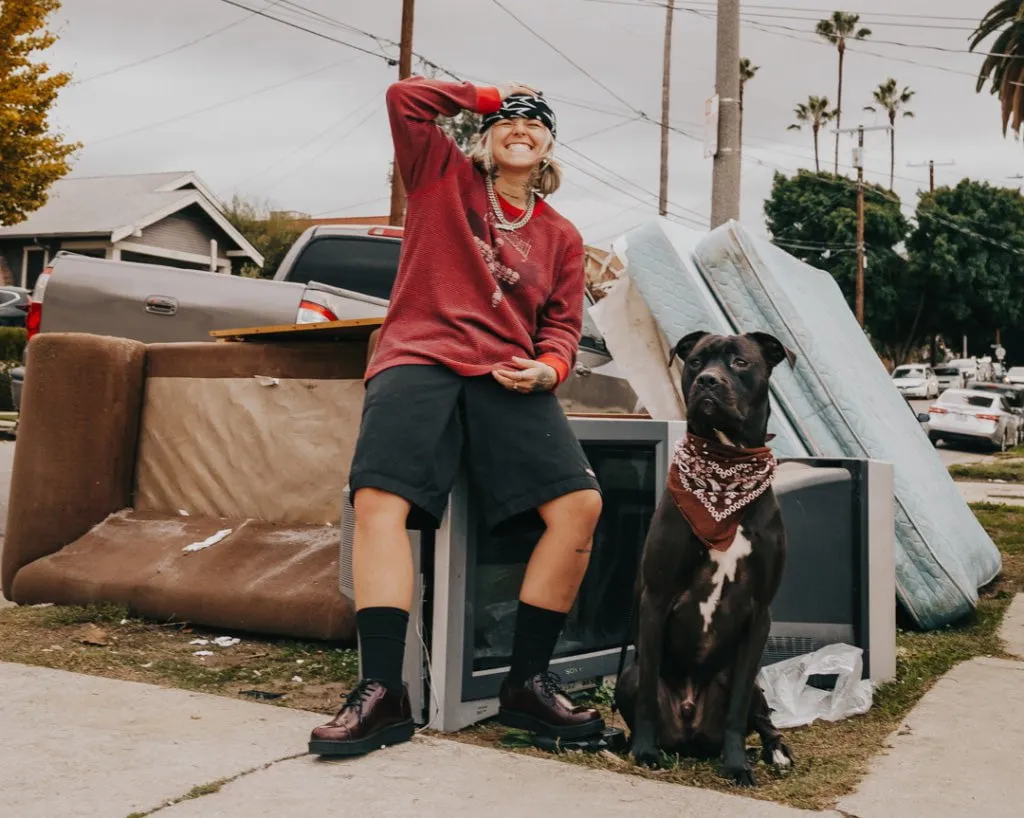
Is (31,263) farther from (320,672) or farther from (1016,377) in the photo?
(1016,377)

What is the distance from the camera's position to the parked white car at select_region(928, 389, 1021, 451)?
81.0ft

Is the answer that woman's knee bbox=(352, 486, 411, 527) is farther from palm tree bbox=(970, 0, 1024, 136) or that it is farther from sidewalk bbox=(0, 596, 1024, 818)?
palm tree bbox=(970, 0, 1024, 136)

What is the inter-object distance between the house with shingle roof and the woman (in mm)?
27729

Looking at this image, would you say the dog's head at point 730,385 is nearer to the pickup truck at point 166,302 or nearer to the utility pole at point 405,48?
the pickup truck at point 166,302

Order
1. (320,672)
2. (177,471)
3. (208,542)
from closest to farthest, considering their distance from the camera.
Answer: (320,672), (208,542), (177,471)

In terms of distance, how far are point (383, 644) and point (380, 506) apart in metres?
0.37

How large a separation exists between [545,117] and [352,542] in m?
1.41

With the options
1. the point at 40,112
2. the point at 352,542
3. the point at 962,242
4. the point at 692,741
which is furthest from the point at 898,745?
the point at 962,242

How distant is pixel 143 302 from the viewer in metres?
7.43

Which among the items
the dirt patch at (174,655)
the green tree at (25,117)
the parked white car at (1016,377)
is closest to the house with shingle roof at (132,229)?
the green tree at (25,117)

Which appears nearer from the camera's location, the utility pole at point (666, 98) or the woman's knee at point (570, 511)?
the woman's knee at point (570, 511)

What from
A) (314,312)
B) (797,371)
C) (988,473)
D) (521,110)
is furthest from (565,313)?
(988,473)

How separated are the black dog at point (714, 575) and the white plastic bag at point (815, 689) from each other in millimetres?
572

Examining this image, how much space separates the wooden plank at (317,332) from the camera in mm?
4293
